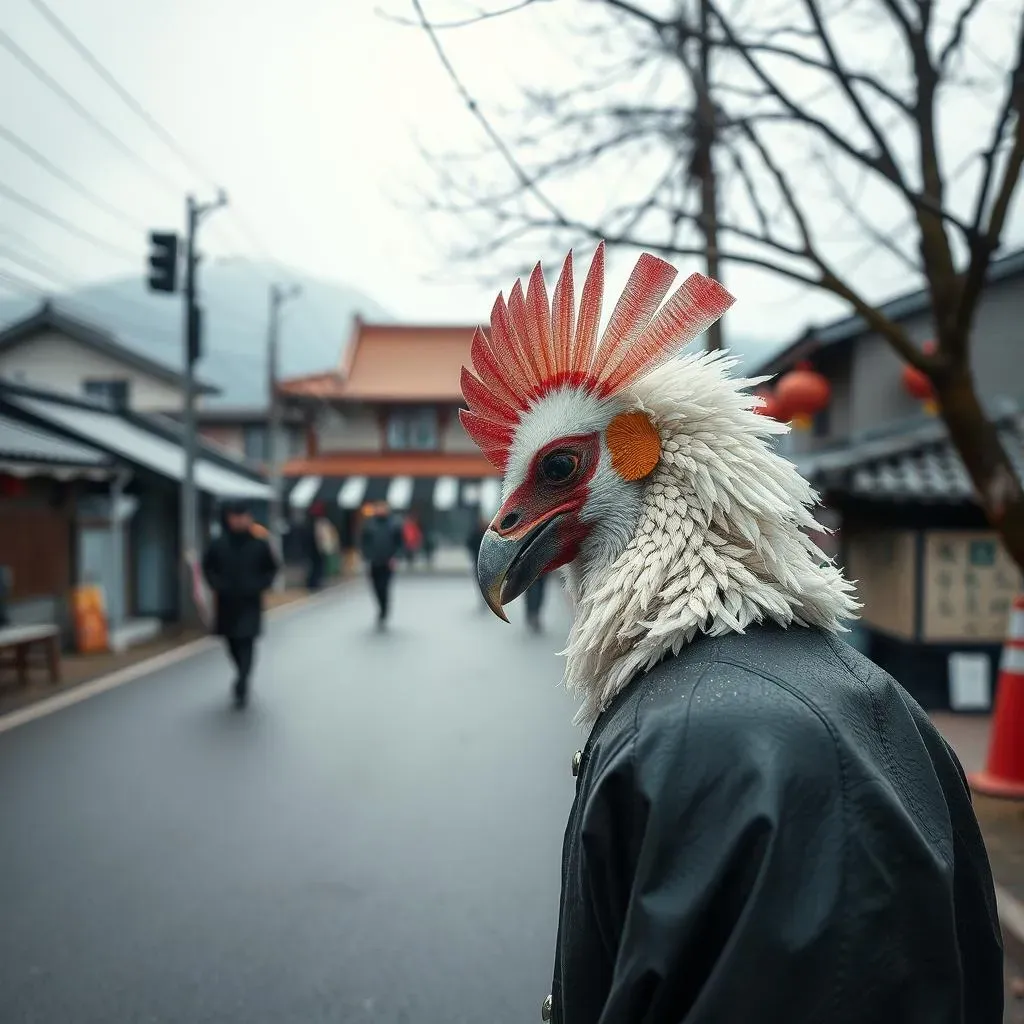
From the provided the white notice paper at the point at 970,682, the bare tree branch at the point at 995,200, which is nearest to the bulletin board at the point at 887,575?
the white notice paper at the point at 970,682

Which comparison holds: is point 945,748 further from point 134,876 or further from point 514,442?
point 134,876

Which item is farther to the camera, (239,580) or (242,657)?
(242,657)

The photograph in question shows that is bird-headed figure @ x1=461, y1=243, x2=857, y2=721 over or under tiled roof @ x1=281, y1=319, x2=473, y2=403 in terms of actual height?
under

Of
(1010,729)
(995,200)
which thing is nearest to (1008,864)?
(1010,729)

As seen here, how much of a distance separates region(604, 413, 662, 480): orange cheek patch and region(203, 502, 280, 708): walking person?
7478 mm

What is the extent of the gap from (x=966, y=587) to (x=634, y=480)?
27.3 feet

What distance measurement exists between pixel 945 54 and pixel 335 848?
557 centimetres

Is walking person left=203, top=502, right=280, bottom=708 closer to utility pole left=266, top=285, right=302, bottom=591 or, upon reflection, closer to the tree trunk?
the tree trunk

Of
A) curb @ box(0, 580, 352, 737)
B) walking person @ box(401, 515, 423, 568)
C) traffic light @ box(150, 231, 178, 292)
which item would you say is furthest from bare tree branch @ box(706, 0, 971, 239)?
walking person @ box(401, 515, 423, 568)

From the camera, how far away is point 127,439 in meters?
15.4

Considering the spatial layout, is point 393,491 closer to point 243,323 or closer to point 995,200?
point 995,200

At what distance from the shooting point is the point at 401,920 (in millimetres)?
4172

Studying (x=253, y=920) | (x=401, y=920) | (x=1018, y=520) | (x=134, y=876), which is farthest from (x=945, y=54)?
(x=134, y=876)

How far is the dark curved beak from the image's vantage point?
152 cm
